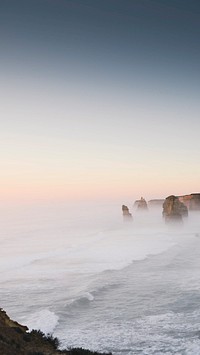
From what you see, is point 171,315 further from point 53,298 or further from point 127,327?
point 53,298

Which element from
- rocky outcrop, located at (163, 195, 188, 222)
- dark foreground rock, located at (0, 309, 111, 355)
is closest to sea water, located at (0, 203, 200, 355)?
dark foreground rock, located at (0, 309, 111, 355)

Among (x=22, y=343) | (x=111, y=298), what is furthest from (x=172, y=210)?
(x=22, y=343)

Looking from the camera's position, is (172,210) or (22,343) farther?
(172,210)

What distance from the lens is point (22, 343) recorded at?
1368 cm

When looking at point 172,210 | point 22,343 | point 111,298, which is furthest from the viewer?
point 172,210

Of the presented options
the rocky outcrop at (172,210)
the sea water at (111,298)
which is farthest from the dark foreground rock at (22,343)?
the rocky outcrop at (172,210)

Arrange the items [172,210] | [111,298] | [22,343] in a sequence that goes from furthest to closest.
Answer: [172,210] < [111,298] < [22,343]

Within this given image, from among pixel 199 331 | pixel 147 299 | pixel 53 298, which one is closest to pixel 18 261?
pixel 53 298

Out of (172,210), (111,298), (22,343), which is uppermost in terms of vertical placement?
(172,210)

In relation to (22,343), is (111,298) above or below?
below

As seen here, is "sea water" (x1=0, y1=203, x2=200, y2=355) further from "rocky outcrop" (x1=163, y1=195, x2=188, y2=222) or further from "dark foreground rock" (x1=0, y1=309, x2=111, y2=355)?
"rocky outcrop" (x1=163, y1=195, x2=188, y2=222)

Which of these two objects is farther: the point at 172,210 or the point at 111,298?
the point at 172,210

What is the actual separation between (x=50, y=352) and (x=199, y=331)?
10870 mm

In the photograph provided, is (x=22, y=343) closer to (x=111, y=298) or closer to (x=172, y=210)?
(x=111, y=298)
